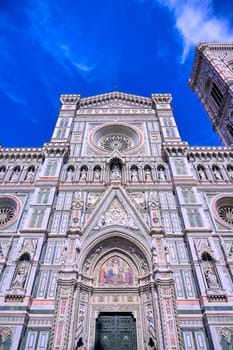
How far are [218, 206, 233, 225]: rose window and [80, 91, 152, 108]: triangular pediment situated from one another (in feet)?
37.9

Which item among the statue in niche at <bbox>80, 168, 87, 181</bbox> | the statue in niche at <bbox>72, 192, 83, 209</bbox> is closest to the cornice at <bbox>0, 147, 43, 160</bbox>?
the statue in niche at <bbox>80, 168, 87, 181</bbox>

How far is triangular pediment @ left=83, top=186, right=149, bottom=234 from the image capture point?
1254 centimetres

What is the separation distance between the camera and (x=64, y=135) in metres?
18.1

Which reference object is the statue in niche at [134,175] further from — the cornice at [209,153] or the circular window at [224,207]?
the circular window at [224,207]

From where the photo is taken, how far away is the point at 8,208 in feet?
46.7

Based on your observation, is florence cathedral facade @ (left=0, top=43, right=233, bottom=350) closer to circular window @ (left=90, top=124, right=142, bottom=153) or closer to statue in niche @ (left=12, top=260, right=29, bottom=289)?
statue in niche @ (left=12, top=260, right=29, bottom=289)

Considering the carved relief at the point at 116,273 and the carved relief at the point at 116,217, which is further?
the carved relief at the point at 116,217

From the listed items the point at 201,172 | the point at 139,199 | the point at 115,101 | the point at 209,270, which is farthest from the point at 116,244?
the point at 115,101

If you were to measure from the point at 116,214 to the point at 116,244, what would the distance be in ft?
5.26

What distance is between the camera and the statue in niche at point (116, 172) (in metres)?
15.1

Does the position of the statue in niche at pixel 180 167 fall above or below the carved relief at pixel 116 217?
above

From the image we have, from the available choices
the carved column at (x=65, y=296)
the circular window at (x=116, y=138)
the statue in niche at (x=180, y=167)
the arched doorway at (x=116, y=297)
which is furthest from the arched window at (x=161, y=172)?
the carved column at (x=65, y=296)

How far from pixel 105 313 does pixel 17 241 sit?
5.20m

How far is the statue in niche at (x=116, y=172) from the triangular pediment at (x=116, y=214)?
911mm
